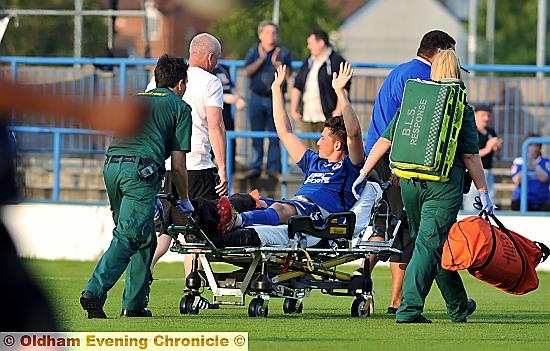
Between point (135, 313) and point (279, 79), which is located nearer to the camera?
point (135, 313)

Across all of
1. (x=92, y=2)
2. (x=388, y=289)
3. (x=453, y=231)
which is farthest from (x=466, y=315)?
(x=92, y=2)

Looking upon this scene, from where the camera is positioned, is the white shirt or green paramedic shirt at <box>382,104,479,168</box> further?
the white shirt

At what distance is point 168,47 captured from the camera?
254 centimetres

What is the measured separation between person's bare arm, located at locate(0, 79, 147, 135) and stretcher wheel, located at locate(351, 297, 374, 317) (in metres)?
7.31

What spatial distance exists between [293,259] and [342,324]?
2.56ft

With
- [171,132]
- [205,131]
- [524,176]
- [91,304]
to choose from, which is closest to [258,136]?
[524,176]

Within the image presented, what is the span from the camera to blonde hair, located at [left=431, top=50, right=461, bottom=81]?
8.56 metres

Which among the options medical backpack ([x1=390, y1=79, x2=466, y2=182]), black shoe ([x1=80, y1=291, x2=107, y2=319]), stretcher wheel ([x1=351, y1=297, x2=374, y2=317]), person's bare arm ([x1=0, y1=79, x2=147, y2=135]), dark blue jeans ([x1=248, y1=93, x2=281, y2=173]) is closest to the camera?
person's bare arm ([x1=0, y1=79, x2=147, y2=135])

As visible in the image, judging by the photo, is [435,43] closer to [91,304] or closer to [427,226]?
[427,226]

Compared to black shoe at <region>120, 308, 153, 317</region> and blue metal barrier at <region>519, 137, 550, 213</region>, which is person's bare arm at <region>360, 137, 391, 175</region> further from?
blue metal barrier at <region>519, 137, 550, 213</region>

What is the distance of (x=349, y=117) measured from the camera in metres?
9.38

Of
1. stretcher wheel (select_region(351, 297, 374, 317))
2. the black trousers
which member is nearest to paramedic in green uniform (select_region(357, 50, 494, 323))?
stretcher wheel (select_region(351, 297, 374, 317))

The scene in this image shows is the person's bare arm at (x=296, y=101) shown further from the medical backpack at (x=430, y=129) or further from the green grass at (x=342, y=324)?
the medical backpack at (x=430, y=129)

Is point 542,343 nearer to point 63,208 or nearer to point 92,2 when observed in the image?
point 92,2
